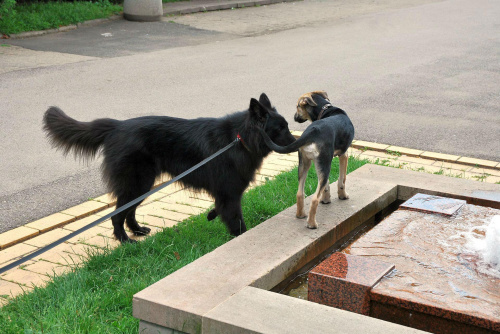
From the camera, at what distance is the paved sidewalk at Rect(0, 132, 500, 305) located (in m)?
4.34

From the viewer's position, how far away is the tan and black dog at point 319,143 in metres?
3.93

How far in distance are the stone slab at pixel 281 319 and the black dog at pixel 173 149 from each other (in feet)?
4.83

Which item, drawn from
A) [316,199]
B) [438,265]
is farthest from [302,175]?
[438,265]

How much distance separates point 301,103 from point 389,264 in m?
1.47

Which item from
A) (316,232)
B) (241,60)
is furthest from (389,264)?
(241,60)

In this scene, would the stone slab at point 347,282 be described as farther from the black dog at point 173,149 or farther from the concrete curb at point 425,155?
the concrete curb at point 425,155

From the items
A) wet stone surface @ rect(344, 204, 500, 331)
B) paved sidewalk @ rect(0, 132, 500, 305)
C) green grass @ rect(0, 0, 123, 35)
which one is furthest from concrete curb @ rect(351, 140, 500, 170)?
green grass @ rect(0, 0, 123, 35)

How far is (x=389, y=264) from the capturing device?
134 inches

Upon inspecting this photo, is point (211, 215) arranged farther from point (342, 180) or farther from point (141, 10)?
point (141, 10)

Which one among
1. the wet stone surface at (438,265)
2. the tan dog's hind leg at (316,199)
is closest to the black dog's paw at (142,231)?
the tan dog's hind leg at (316,199)

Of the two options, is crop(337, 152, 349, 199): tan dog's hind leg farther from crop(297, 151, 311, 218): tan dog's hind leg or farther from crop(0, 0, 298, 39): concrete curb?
crop(0, 0, 298, 39): concrete curb

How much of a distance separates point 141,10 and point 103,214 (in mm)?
12858

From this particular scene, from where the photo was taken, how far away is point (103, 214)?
212 inches

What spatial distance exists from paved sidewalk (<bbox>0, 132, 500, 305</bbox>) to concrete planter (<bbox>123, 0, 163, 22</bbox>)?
37.1 feet
